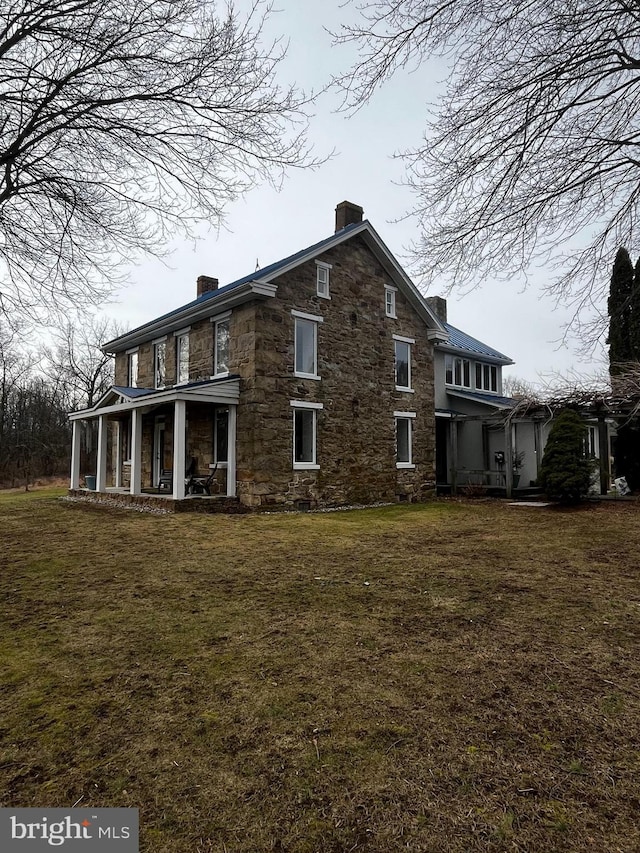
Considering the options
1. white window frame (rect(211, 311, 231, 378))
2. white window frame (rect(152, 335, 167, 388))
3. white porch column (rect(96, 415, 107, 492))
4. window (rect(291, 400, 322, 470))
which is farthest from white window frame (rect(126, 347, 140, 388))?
window (rect(291, 400, 322, 470))

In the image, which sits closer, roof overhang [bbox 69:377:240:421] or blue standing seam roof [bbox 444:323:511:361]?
roof overhang [bbox 69:377:240:421]

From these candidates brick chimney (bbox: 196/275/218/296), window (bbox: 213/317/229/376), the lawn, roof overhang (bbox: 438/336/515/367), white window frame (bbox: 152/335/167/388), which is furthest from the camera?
brick chimney (bbox: 196/275/218/296)

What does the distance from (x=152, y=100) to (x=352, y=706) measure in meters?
7.36

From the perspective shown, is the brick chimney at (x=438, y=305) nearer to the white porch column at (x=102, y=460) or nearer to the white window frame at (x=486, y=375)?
the white window frame at (x=486, y=375)

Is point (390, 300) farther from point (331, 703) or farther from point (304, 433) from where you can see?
point (331, 703)

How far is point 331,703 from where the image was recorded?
3223 millimetres

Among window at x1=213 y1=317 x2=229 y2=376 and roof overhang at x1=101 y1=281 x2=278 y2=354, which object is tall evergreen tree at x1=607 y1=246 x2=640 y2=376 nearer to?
roof overhang at x1=101 y1=281 x2=278 y2=354

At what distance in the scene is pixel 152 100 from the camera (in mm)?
6746

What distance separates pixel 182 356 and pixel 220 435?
355cm

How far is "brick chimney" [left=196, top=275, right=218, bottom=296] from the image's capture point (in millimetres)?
21375

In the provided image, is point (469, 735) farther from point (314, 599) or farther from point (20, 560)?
point (20, 560)

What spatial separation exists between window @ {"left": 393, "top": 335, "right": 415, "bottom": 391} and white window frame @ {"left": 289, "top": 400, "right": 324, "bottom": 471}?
3.96m

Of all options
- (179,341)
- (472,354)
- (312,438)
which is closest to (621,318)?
(472,354)

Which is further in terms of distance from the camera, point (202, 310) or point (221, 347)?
point (221, 347)
